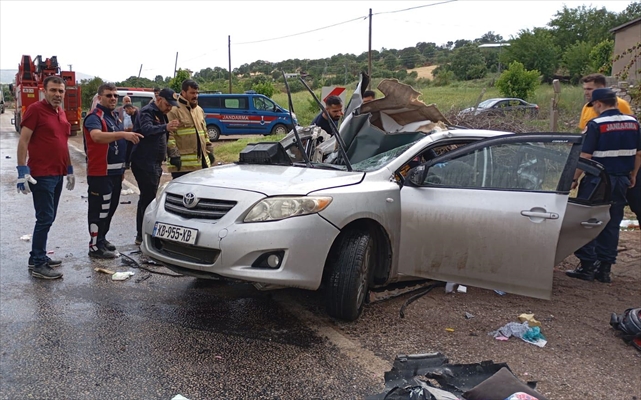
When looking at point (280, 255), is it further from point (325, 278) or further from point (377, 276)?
point (377, 276)

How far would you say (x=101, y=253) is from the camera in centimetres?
571

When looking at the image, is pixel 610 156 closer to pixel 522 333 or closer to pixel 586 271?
pixel 586 271

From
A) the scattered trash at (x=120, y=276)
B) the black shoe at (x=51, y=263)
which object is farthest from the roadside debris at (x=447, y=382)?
the black shoe at (x=51, y=263)

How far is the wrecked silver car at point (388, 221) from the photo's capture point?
12.2 ft

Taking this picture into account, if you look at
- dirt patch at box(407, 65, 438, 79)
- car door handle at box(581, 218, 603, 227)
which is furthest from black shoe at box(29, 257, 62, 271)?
dirt patch at box(407, 65, 438, 79)

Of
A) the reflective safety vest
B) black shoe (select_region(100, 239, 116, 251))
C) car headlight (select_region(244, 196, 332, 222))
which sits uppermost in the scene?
the reflective safety vest

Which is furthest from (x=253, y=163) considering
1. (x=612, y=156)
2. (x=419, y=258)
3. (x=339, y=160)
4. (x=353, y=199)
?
(x=612, y=156)

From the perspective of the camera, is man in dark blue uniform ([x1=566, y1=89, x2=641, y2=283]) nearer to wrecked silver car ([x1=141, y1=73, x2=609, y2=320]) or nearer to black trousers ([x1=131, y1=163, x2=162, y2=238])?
wrecked silver car ([x1=141, y1=73, x2=609, y2=320])

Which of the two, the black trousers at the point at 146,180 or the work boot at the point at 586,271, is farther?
the black trousers at the point at 146,180

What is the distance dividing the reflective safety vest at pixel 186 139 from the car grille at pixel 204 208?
1.97 metres

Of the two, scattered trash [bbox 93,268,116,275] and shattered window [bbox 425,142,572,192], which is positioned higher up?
shattered window [bbox 425,142,572,192]

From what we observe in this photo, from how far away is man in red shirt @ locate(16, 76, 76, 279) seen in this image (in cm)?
493

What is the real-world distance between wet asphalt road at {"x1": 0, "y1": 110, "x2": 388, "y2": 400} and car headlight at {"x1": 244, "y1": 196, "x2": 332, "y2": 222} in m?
0.87

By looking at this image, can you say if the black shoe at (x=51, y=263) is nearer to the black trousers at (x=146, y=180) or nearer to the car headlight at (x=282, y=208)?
the black trousers at (x=146, y=180)
